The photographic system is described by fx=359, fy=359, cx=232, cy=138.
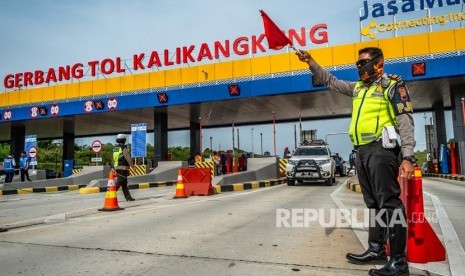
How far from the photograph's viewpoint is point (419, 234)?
10.6ft

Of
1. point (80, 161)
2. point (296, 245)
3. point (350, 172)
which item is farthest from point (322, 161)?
point (80, 161)

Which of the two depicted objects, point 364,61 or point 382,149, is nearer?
point 382,149

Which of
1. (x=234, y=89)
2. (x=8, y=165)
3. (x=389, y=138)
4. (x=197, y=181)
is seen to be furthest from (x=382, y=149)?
(x=8, y=165)

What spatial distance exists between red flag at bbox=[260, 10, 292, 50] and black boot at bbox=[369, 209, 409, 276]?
84.7 inches

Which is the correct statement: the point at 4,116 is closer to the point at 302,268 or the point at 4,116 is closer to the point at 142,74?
the point at 142,74

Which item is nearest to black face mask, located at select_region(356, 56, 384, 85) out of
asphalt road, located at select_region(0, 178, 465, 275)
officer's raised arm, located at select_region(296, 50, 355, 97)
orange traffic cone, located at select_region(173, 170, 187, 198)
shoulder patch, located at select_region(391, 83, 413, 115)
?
shoulder patch, located at select_region(391, 83, 413, 115)

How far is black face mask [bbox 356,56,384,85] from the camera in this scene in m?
3.28

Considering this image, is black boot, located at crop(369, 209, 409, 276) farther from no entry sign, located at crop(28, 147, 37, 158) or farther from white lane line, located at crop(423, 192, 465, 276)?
no entry sign, located at crop(28, 147, 37, 158)

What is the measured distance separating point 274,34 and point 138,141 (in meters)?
18.2

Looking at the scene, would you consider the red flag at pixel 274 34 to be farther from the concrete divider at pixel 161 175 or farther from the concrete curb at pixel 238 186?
the concrete divider at pixel 161 175

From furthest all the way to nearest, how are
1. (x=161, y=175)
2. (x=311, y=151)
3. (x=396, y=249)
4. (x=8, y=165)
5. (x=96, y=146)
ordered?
(x=96, y=146), (x=161, y=175), (x=8, y=165), (x=311, y=151), (x=396, y=249)

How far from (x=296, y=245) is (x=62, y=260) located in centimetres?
241

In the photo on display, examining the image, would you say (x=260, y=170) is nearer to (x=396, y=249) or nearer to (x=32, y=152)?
(x=32, y=152)

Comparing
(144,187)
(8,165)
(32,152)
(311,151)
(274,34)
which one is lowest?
(144,187)
